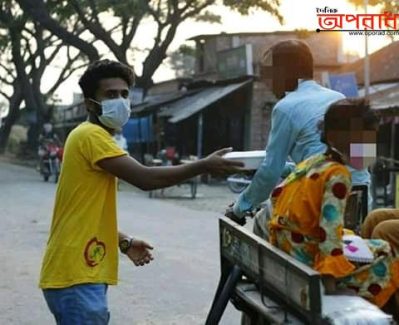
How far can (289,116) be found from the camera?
404 centimetres

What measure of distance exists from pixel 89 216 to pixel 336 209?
3.20 ft

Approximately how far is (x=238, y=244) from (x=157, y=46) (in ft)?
75.1

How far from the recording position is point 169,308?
21.0 ft

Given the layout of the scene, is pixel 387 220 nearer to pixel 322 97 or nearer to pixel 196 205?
pixel 322 97

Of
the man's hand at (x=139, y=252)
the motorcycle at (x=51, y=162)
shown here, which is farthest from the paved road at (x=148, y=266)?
the motorcycle at (x=51, y=162)

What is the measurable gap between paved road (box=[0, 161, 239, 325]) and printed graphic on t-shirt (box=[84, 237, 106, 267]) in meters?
2.90

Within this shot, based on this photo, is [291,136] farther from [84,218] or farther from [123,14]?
[123,14]

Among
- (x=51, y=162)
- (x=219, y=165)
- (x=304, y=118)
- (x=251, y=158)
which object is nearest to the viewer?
(x=219, y=165)

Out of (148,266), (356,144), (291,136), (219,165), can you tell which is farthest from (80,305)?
(148,266)

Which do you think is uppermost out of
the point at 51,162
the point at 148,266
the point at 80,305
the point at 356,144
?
the point at 356,144

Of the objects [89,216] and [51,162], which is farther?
[51,162]

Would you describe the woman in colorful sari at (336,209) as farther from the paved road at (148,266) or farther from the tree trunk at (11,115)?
the tree trunk at (11,115)

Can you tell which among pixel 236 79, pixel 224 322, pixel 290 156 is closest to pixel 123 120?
pixel 290 156

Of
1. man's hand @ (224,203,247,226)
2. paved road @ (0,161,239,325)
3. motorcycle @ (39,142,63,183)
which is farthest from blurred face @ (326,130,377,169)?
motorcycle @ (39,142,63,183)
